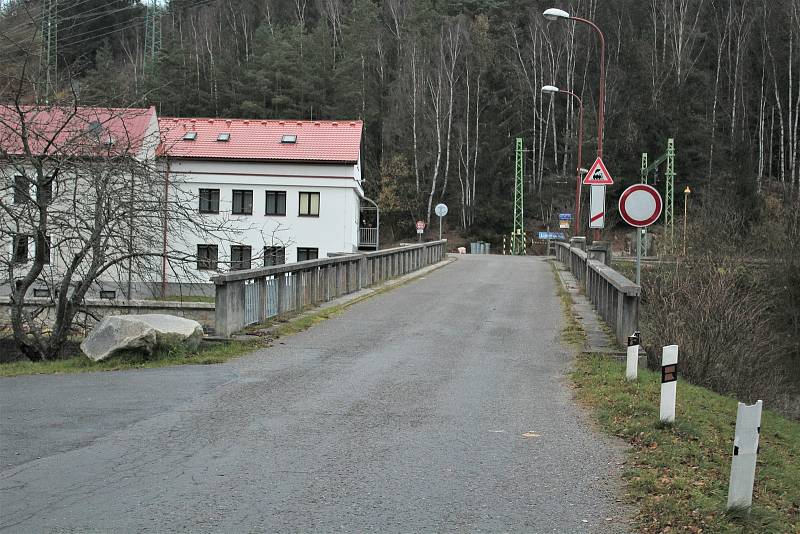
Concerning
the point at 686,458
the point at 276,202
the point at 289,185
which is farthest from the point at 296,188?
the point at 686,458


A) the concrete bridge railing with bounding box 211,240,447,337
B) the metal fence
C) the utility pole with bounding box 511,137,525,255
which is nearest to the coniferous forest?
the utility pole with bounding box 511,137,525,255

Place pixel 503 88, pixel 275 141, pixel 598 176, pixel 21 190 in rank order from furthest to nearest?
pixel 503 88, pixel 275 141, pixel 598 176, pixel 21 190

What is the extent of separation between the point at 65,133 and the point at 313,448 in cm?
1196

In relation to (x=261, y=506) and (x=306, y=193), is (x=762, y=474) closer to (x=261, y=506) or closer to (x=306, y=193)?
(x=261, y=506)

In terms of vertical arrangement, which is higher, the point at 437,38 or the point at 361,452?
the point at 437,38

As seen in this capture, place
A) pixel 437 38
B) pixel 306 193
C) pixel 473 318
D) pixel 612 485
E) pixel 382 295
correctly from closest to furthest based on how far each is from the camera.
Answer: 1. pixel 612 485
2. pixel 473 318
3. pixel 382 295
4. pixel 306 193
5. pixel 437 38

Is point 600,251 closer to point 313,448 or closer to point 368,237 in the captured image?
point 313,448

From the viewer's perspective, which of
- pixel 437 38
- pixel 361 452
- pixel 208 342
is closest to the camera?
pixel 361 452

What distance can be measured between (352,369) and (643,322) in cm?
1043

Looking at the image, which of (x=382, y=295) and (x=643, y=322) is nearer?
(x=643, y=322)

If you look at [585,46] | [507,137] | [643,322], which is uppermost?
[585,46]

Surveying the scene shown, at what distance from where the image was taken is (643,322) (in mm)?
19062

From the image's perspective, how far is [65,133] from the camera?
16328 mm

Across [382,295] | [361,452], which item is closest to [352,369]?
[361,452]
